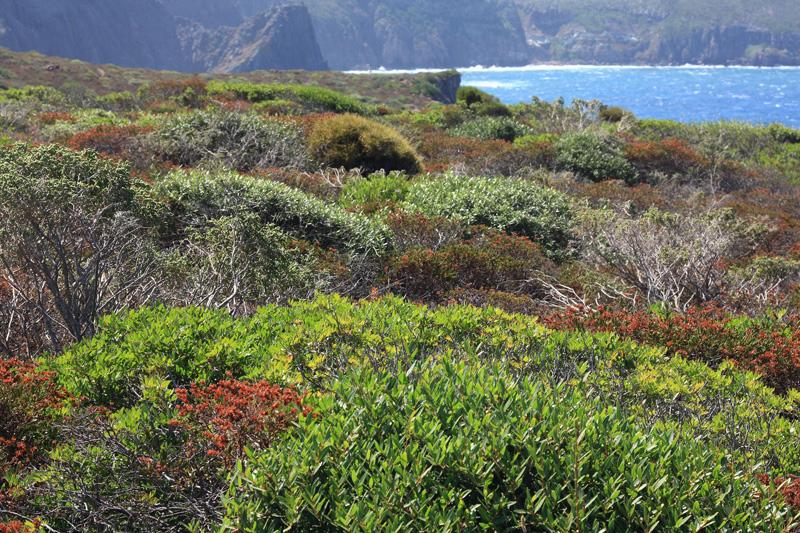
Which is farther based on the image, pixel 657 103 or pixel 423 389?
pixel 657 103

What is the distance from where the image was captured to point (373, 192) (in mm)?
11461

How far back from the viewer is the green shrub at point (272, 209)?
862 centimetres

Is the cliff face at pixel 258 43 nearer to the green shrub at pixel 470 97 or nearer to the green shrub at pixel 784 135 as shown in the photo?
the green shrub at pixel 470 97

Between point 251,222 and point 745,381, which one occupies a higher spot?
point 251,222

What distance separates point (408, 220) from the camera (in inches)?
367

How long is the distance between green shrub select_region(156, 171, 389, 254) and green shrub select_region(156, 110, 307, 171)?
3.58 m

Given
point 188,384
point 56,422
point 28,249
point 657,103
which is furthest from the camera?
point 657,103

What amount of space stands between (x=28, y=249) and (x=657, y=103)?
100869 mm

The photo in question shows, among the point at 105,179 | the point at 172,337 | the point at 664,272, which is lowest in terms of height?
the point at 664,272

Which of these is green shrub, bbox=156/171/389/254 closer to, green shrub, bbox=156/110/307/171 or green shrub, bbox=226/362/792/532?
green shrub, bbox=156/110/307/171

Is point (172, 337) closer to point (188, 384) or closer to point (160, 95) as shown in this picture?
point (188, 384)

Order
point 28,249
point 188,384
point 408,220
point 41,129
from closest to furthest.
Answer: point 188,384 < point 28,249 < point 408,220 < point 41,129

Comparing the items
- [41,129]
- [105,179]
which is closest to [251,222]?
[105,179]

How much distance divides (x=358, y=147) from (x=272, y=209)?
19.0 feet
